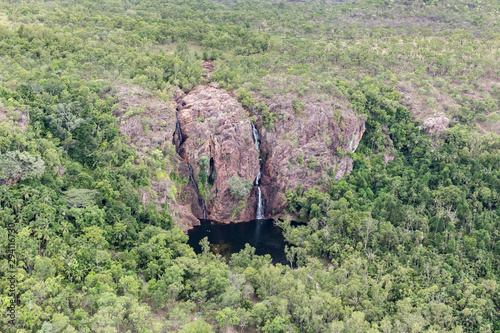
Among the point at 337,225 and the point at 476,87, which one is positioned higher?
the point at 476,87

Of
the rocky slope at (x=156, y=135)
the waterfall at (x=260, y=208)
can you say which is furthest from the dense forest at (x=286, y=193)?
the waterfall at (x=260, y=208)

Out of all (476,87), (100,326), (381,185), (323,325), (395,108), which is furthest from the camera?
(476,87)

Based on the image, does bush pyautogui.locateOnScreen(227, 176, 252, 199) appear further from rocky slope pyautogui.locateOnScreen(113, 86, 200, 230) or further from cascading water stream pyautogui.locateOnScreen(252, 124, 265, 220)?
rocky slope pyautogui.locateOnScreen(113, 86, 200, 230)

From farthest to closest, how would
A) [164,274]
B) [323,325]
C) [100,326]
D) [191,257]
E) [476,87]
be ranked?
1. [476,87]
2. [191,257]
3. [164,274]
4. [323,325]
5. [100,326]

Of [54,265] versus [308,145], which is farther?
[308,145]

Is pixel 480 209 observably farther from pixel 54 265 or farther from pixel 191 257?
pixel 54 265

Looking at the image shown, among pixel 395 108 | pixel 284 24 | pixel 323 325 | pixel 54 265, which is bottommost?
pixel 323 325

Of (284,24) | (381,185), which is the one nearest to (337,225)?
(381,185)

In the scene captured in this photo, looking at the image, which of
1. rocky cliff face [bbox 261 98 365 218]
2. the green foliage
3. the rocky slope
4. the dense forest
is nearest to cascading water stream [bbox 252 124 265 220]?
rocky cliff face [bbox 261 98 365 218]
